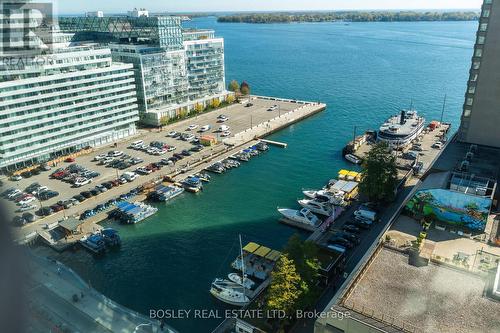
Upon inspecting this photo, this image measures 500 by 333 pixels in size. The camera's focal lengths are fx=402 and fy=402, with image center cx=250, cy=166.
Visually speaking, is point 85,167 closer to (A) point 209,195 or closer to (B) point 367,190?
(A) point 209,195

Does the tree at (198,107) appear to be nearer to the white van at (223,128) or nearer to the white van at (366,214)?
the white van at (223,128)

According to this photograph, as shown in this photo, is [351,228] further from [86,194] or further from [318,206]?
[86,194]

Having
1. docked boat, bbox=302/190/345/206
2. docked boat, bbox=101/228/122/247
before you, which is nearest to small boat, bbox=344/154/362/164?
docked boat, bbox=302/190/345/206

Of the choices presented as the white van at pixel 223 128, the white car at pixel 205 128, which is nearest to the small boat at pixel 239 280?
the white van at pixel 223 128

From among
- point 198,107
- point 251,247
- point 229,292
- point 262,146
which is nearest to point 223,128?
point 262,146

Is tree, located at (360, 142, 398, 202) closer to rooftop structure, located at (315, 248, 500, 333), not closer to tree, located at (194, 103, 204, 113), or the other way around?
rooftop structure, located at (315, 248, 500, 333)

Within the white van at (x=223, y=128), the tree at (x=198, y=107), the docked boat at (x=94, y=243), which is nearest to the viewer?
the docked boat at (x=94, y=243)
